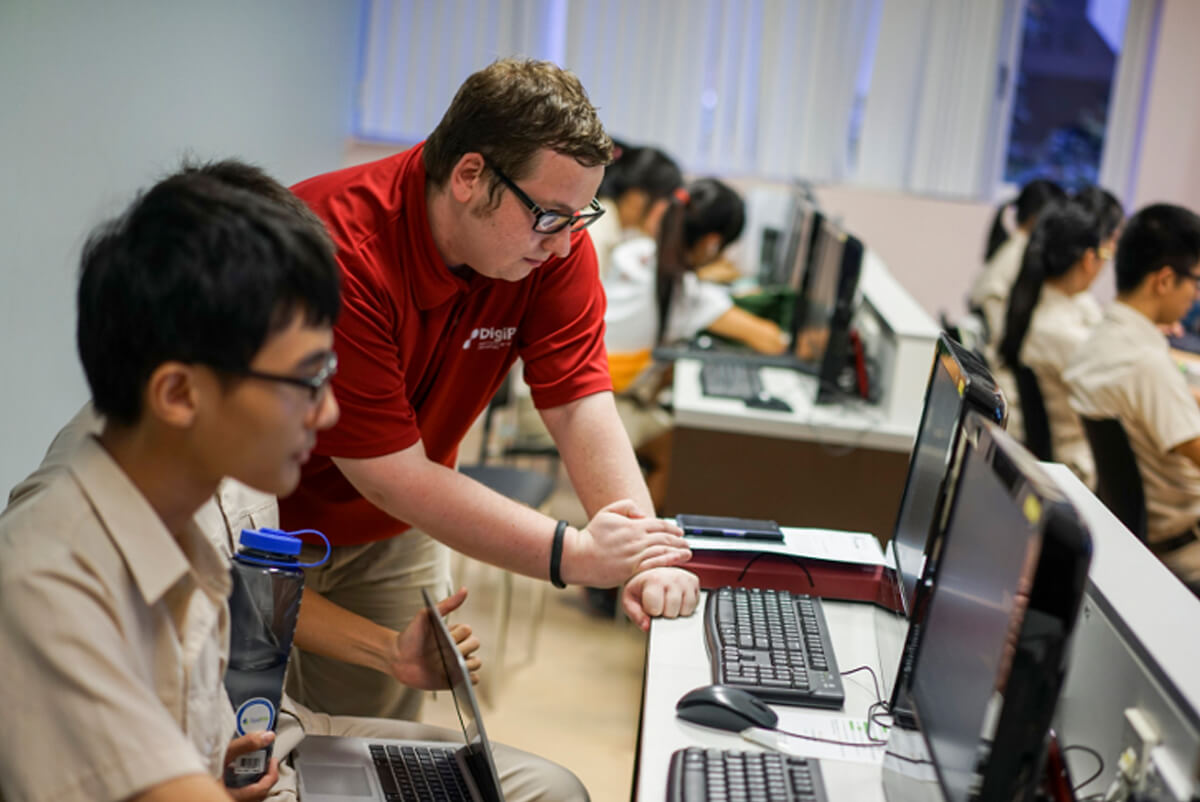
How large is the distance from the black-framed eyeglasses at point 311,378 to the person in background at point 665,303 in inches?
100

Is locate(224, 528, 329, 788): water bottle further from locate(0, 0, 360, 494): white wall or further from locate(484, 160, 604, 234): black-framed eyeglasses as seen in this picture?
locate(484, 160, 604, 234): black-framed eyeglasses

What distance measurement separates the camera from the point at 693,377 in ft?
11.4

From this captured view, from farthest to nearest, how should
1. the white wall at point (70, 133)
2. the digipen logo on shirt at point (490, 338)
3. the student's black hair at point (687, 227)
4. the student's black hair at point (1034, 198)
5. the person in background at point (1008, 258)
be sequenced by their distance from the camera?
the student's black hair at point (1034, 198)
the person in background at point (1008, 258)
the student's black hair at point (687, 227)
the white wall at point (70, 133)
the digipen logo on shirt at point (490, 338)

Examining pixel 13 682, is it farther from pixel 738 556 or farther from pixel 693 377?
pixel 693 377

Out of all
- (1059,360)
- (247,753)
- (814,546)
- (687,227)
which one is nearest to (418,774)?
(247,753)

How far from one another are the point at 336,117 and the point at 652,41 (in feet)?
5.54

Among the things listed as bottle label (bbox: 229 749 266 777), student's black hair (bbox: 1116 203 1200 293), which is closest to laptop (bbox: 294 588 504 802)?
bottle label (bbox: 229 749 266 777)

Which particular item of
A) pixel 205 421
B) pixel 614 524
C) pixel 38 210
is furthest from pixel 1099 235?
pixel 205 421

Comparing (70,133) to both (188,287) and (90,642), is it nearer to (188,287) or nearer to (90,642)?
(188,287)

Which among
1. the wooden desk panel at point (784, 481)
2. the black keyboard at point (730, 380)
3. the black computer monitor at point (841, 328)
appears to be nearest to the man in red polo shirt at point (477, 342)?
the black computer monitor at point (841, 328)

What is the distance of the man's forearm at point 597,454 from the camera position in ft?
5.83

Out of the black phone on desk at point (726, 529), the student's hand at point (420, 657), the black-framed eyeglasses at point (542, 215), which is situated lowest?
the student's hand at point (420, 657)

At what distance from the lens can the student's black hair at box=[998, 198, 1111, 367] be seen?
3.69 m

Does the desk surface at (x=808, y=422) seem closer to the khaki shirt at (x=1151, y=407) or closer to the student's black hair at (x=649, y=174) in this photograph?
the khaki shirt at (x=1151, y=407)
